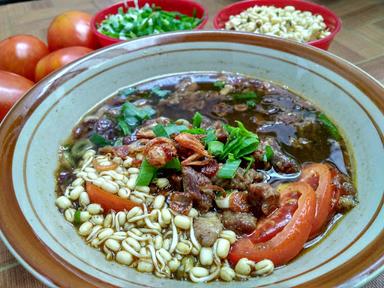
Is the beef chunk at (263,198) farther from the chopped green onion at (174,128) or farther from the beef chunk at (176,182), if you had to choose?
the chopped green onion at (174,128)

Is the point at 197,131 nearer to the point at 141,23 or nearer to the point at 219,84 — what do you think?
the point at 219,84

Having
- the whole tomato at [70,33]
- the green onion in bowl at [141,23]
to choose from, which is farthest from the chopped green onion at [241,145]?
the whole tomato at [70,33]

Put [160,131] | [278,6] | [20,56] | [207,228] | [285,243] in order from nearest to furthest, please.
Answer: [285,243], [207,228], [160,131], [20,56], [278,6]

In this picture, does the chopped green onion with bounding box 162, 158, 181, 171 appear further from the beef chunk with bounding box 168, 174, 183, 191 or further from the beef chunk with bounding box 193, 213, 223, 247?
the beef chunk with bounding box 193, 213, 223, 247

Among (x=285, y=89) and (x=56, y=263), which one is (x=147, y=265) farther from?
(x=285, y=89)

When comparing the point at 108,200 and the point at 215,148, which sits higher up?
the point at 215,148

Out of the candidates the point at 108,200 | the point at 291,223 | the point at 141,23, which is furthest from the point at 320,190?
the point at 141,23
